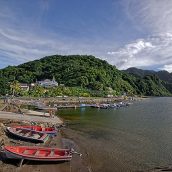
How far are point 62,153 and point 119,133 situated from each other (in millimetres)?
21476

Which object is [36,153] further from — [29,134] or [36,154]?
[29,134]

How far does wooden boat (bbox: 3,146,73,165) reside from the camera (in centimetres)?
3022

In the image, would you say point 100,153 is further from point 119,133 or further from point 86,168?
point 119,133

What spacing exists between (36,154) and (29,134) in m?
11.0

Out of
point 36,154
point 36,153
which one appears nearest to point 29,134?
point 36,153

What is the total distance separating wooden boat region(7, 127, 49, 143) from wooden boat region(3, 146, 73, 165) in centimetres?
723

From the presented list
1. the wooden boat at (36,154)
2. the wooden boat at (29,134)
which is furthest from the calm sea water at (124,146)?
the wooden boat at (29,134)

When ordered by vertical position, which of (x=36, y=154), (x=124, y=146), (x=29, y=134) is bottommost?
(x=124, y=146)

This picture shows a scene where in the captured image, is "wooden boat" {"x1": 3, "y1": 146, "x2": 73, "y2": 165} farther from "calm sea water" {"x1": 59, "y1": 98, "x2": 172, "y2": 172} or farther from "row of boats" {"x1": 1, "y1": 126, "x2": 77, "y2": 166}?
"calm sea water" {"x1": 59, "y1": 98, "x2": 172, "y2": 172}

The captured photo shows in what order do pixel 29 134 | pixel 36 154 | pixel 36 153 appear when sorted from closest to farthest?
1. pixel 36 154
2. pixel 36 153
3. pixel 29 134

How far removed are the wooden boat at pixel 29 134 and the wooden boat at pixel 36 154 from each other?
723cm

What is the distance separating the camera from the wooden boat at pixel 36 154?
3022 cm

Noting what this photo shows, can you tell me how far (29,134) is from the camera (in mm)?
42188

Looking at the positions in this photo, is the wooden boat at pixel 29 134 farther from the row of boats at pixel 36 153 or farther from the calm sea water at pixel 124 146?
the calm sea water at pixel 124 146
